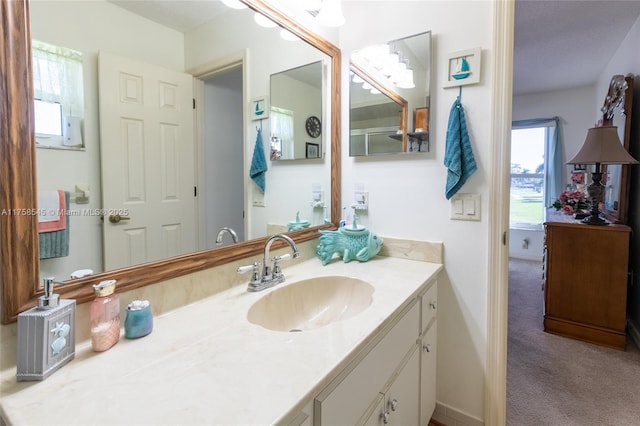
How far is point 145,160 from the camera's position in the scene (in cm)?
97

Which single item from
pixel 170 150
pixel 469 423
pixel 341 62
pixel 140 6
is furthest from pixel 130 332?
pixel 341 62

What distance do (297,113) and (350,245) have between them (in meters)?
0.75

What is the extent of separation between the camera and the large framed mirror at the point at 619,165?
8.57ft

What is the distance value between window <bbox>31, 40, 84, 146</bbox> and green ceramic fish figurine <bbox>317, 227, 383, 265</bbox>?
107cm

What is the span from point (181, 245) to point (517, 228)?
5.36 meters

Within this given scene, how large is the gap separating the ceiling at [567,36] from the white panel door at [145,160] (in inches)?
105

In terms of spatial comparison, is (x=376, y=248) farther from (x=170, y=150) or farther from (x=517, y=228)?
(x=517, y=228)

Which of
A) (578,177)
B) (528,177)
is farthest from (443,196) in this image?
(528,177)

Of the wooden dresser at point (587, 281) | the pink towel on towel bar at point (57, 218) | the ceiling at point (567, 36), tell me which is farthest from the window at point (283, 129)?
the wooden dresser at point (587, 281)

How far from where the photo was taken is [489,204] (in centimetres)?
141

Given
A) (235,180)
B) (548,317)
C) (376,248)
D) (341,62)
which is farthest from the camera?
(548,317)

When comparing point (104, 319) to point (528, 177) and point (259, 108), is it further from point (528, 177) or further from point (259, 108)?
point (528, 177)

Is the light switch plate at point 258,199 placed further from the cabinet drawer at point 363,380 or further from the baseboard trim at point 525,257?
the baseboard trim at point 525,257

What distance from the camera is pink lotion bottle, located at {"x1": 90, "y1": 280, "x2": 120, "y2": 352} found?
75 centimetres
